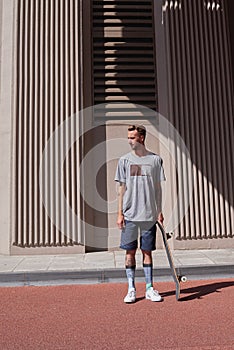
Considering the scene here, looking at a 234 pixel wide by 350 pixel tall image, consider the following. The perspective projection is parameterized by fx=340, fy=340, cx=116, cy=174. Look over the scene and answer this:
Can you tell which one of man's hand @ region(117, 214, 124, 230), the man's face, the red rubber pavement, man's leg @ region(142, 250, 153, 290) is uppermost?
the man's face

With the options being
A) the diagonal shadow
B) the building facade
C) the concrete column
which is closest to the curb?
the diagonal shadow

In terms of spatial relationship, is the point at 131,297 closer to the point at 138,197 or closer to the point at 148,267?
the point at 148,267

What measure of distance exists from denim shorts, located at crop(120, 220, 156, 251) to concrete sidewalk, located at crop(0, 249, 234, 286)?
1.16 m

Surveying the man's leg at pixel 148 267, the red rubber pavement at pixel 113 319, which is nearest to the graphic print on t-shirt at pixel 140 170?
the man's leg at pixel 148 267

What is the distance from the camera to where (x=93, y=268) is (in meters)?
5.05

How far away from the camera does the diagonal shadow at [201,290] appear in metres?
4.05

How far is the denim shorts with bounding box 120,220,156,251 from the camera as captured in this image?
12.5 ft

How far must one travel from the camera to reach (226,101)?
6.95 m

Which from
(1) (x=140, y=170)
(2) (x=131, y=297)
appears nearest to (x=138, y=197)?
(1) (x=140, y=170)

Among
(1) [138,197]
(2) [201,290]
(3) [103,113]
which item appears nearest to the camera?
(1) [138,197]

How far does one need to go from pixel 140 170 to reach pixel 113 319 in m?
1.57

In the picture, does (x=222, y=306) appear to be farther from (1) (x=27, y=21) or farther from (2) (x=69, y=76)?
(1) (x=27, y=21)

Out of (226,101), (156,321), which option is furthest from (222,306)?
(226,101)

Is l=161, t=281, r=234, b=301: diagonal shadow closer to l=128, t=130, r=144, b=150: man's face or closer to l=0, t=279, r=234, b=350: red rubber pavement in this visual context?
l=0, t=279, r=234, b=350: red rubber pavement
